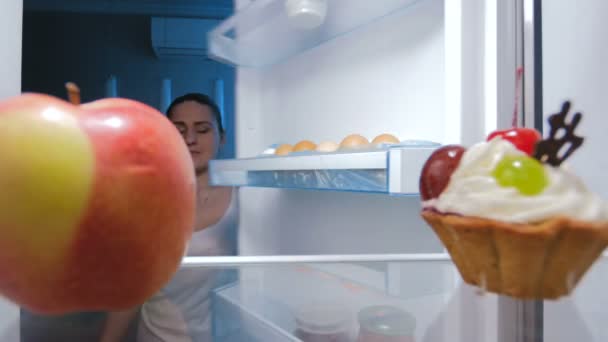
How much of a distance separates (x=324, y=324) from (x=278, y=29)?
32.0 inches

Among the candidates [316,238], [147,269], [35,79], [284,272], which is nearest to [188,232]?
[147,269]

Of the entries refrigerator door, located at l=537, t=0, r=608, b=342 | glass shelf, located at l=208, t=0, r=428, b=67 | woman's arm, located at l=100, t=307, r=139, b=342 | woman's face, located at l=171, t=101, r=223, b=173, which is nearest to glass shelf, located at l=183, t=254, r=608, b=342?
refrigerator door, located at l=537, t=0, r=608, b=342

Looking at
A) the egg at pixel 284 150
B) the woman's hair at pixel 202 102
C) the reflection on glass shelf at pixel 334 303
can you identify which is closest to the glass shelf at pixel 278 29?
the woman's hair at pixel 202 102

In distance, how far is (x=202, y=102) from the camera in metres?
0.81

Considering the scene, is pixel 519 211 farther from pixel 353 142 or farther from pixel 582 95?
pixel 353 142

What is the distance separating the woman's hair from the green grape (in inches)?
27.1

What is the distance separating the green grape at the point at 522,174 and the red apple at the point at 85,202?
239mm

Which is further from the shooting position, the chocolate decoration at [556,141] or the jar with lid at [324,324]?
the jar with lid at [324,324]

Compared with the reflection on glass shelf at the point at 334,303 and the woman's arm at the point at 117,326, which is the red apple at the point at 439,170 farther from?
the woman's arm at the point at 117,326

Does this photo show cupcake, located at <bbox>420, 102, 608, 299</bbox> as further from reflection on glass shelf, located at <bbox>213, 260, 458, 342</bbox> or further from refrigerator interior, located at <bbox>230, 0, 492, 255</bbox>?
refrigerator interior, located at <bbox>230, 0, 492, 255</bbox>

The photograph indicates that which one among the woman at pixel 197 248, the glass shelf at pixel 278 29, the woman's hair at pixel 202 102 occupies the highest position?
the glass shelf at pixel 278 29

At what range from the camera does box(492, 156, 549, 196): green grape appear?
10.1 inches

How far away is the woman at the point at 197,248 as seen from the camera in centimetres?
46

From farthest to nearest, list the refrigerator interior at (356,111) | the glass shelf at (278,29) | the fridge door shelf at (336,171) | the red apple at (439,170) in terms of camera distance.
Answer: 1. the glass shelf at (278,29)
2. the refrigerator interior at (356,111)
3. the fridge door shelf at (336,171)
4. the red apple at (439,170)
